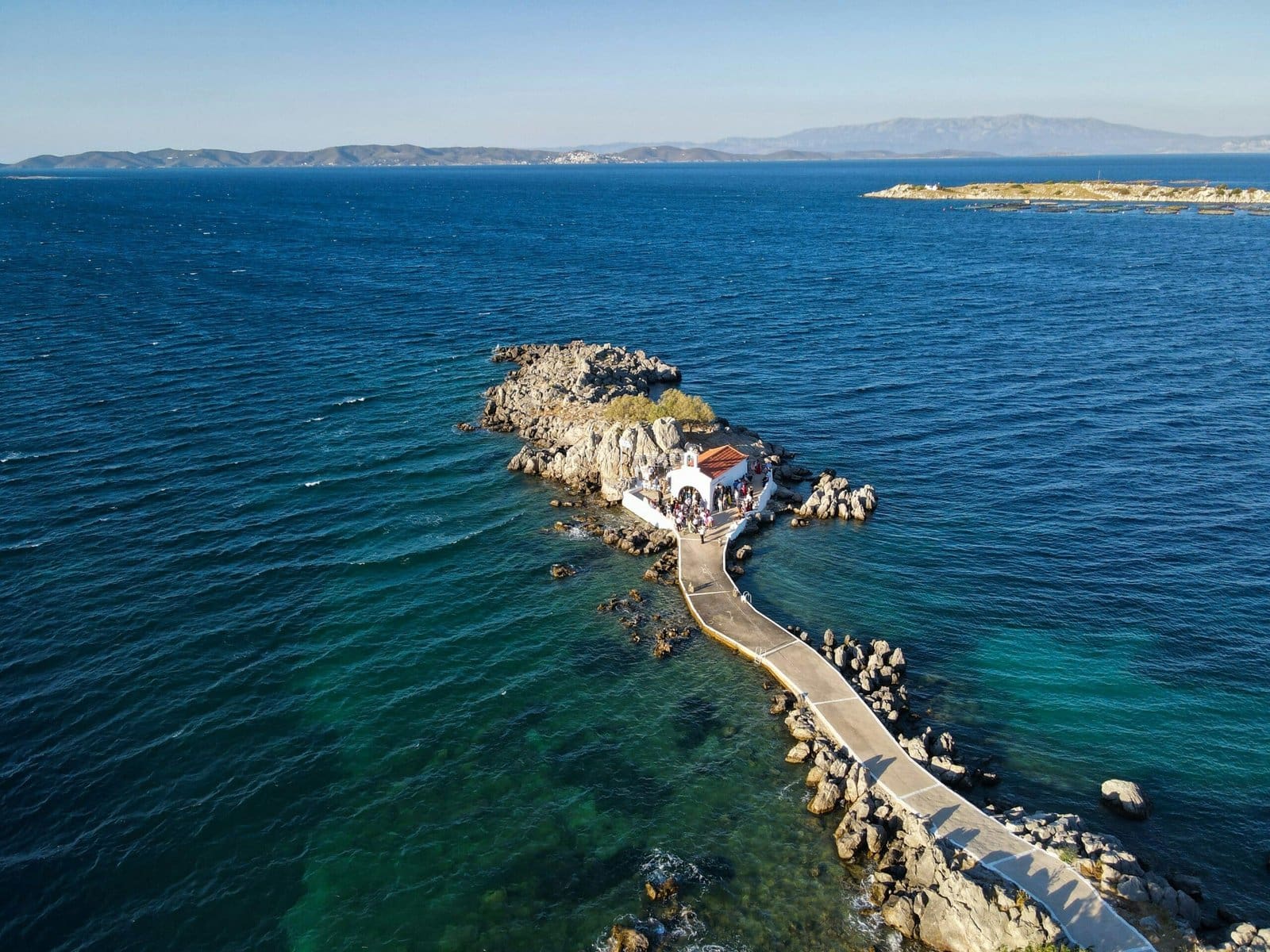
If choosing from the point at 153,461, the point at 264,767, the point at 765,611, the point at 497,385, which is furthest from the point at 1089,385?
the point at 153,461

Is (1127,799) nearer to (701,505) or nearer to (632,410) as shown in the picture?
(701,505)

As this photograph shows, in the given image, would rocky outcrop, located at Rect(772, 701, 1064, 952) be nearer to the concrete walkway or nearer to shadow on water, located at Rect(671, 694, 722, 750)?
the concrete walkway

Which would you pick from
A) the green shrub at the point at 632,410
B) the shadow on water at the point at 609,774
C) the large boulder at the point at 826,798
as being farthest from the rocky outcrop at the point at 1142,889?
the green shrub at the point at 632,410

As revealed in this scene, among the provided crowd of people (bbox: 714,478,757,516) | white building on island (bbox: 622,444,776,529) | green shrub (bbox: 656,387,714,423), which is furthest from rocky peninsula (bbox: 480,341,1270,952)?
green shrub (bbox: 656,387,714,423)

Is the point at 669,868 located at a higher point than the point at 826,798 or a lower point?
lower

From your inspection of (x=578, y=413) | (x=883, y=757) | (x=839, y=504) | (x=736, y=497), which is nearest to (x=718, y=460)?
(x=736, y=497)
